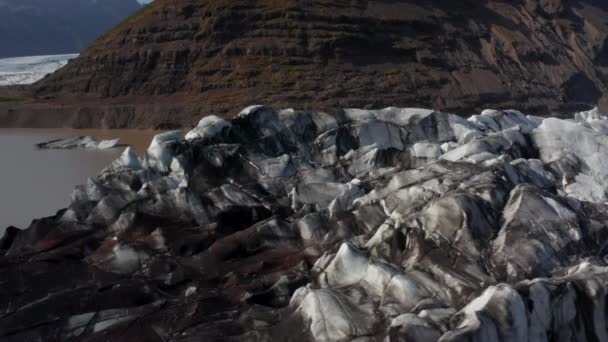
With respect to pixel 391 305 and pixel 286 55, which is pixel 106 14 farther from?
pixel 391 305

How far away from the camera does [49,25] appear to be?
151 metres

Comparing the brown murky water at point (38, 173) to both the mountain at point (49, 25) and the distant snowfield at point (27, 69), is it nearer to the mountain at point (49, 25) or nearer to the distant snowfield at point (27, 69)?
the distant snowfield at point (27, 69)

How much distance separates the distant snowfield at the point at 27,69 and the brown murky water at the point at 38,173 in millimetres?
36743

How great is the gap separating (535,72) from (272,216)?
38548 mm

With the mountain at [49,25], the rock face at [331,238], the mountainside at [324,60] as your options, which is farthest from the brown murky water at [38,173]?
the mountain at [49,25]

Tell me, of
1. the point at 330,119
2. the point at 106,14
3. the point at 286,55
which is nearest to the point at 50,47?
the point at 106,14

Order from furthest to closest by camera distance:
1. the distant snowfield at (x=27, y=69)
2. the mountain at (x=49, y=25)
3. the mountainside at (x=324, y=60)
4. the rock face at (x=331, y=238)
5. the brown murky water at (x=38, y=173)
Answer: the mountain at (x=49, y=25)
the distant snowfield at (x=27, y=69)
the mountainside at (x=324, y=60)
the brown murky water at (x=38, y=173)
the rock face at (x=331, y=238)

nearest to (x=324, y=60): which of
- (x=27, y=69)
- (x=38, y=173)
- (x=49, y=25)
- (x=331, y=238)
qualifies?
(x=38, y=173)

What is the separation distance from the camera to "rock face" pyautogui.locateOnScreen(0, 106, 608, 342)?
513 centimetres

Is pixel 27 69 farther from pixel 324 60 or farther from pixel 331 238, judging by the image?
pixel 331 238

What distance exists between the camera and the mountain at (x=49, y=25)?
137 m

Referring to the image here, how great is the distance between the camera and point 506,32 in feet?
144

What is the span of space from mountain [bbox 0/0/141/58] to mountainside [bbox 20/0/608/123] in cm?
10244

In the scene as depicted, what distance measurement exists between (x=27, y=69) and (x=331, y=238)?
3102 inches
